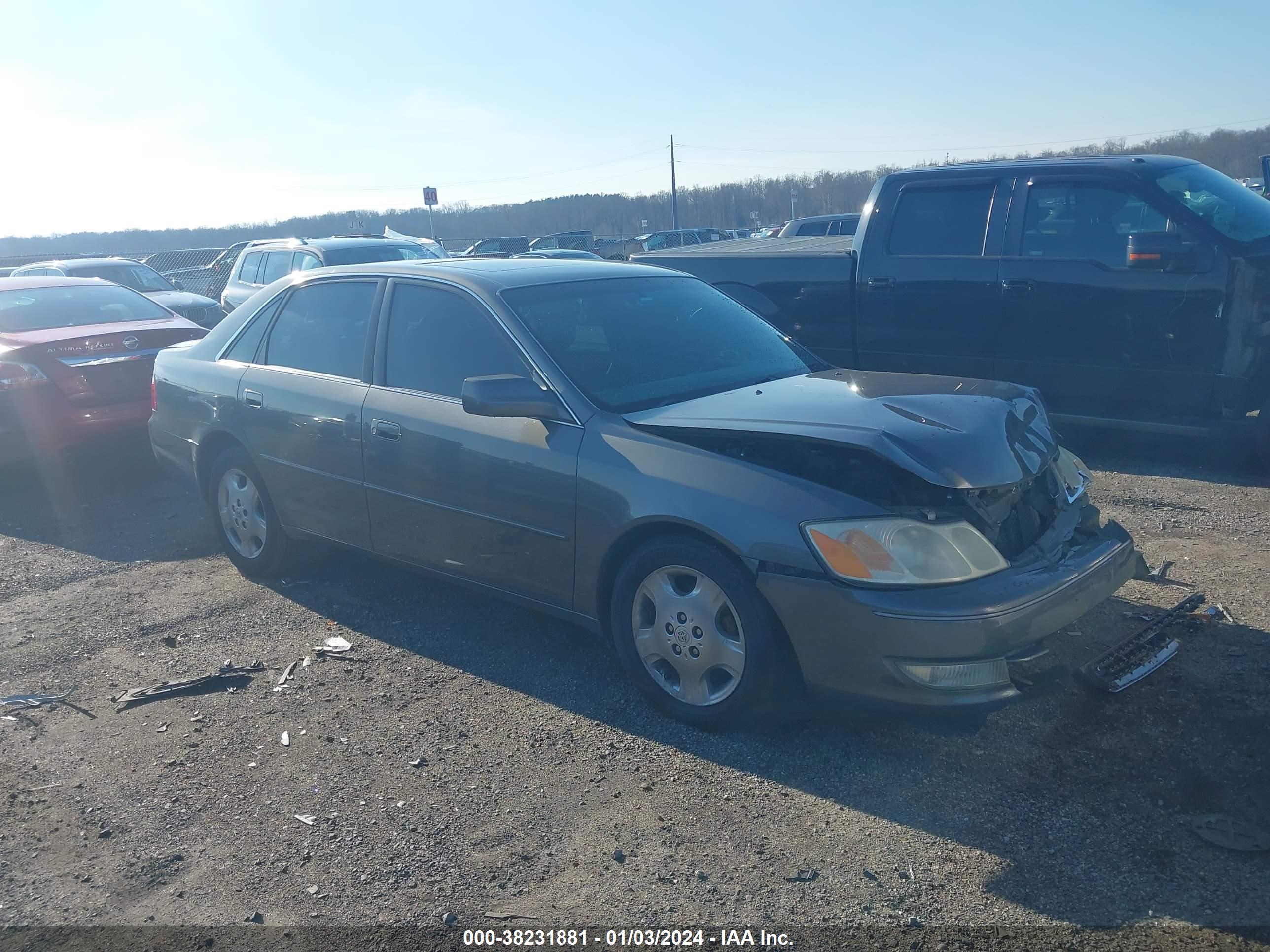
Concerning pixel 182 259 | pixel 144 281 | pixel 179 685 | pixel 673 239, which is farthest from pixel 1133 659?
pixel 182 259

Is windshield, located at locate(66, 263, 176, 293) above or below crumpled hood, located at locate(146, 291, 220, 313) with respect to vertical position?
above

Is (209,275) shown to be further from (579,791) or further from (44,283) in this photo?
(579,791)

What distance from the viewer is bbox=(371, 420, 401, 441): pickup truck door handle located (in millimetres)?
4539

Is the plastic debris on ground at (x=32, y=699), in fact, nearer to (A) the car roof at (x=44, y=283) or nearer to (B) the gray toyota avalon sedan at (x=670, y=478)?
(B) the gray toyota avalon sedan at (x=670, y=478)

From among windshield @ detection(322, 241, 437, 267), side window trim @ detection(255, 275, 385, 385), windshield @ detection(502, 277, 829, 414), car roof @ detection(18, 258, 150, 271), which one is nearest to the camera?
windshield @ detection(502, 277, 829, 414)

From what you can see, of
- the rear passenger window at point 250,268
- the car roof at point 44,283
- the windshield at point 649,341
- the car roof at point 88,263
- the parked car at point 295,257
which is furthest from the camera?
the car roof at point 88,263

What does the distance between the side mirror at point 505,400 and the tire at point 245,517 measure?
193 centimetres

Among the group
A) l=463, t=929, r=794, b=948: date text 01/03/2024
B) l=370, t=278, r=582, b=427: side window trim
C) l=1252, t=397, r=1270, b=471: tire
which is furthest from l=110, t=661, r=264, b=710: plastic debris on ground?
l=1252, t=397, r=1270, b=471: tire

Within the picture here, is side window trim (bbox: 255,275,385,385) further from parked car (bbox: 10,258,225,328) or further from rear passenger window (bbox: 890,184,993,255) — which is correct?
parked car (bbox: 10,258,225,328)

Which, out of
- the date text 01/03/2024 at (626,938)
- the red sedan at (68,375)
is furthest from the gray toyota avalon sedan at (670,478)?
the red sedan at (68,375)

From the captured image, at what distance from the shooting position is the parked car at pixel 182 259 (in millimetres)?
28531

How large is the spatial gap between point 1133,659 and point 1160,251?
360cm

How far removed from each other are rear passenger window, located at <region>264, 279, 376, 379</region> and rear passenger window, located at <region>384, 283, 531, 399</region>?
22 centimetres

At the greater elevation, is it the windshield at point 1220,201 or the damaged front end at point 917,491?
the windshield at point 1220,201
